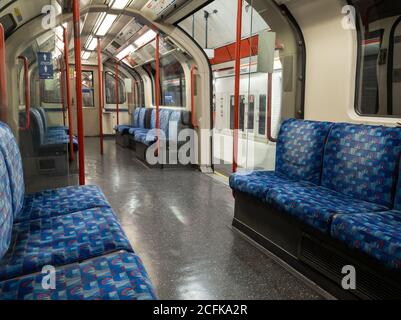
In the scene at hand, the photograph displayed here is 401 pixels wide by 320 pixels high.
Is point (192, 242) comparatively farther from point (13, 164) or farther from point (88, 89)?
point (88, 89)

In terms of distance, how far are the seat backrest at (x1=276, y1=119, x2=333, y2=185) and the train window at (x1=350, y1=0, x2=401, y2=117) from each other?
0.44 metres

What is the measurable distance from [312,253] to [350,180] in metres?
0.69

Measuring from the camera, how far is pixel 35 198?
2729mm

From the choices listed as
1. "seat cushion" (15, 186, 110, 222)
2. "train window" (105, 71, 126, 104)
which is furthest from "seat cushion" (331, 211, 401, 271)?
"train window" (105, 71, 126, 104)

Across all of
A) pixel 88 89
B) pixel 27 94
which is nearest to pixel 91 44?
pixel 88 89

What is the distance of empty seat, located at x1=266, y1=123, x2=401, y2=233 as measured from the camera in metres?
2.47

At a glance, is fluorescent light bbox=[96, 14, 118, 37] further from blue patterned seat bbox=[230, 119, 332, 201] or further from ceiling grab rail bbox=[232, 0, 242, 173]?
blue patterned seat bbox=[230, 119, 332, 201]

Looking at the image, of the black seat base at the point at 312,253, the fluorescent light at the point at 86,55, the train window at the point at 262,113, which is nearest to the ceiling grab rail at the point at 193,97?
the train window at the point at 262,113

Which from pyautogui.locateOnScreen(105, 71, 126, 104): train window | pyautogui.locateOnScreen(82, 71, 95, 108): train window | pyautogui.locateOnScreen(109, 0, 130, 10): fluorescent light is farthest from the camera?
Answer: pyautogui.locateOnScreen(105, 71, 126, 104): train window

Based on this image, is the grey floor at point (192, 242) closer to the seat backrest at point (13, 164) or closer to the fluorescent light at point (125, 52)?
the seat backrest at point (13, 164)

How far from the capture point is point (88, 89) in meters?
12.6
